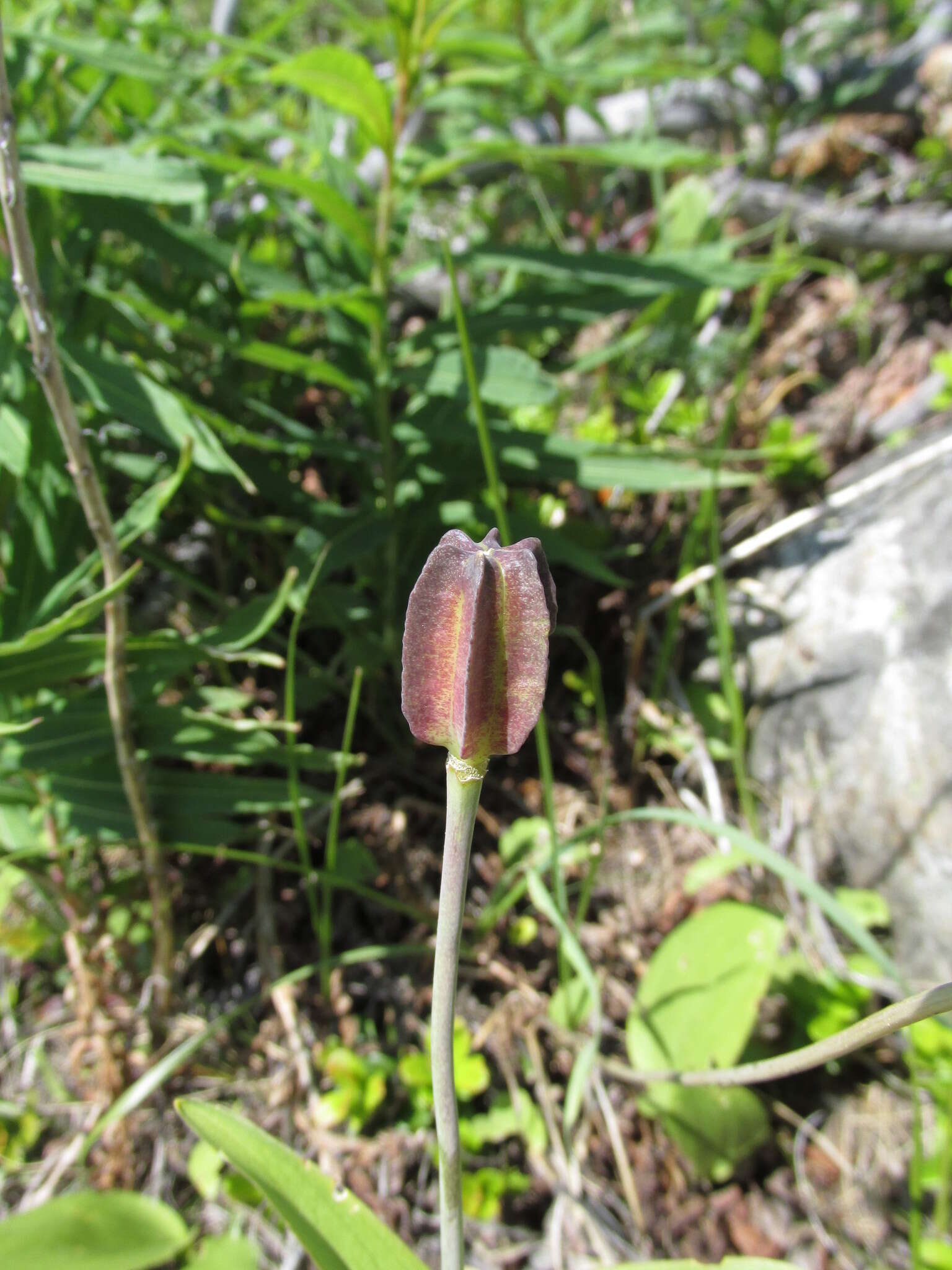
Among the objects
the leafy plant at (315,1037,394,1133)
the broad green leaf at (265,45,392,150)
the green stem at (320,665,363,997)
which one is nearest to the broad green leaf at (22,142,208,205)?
the broad green leaf at (265,45,392,150)

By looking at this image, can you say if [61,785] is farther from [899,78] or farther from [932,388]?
[899,78]

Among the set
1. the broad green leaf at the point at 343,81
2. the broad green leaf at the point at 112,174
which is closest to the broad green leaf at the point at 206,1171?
the broad green leaf at the point at 112,174

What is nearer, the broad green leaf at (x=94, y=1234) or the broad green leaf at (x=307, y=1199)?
the broad green leaf at (x=307, y=1199)

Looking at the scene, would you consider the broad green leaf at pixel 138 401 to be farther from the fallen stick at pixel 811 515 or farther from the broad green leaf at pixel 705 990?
the broad green leaf at pixel 705 990

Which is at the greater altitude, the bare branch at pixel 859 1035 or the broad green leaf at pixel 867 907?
the bare branch at pixel 859 1035

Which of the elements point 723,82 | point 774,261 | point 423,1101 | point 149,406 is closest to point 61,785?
point 149,406
